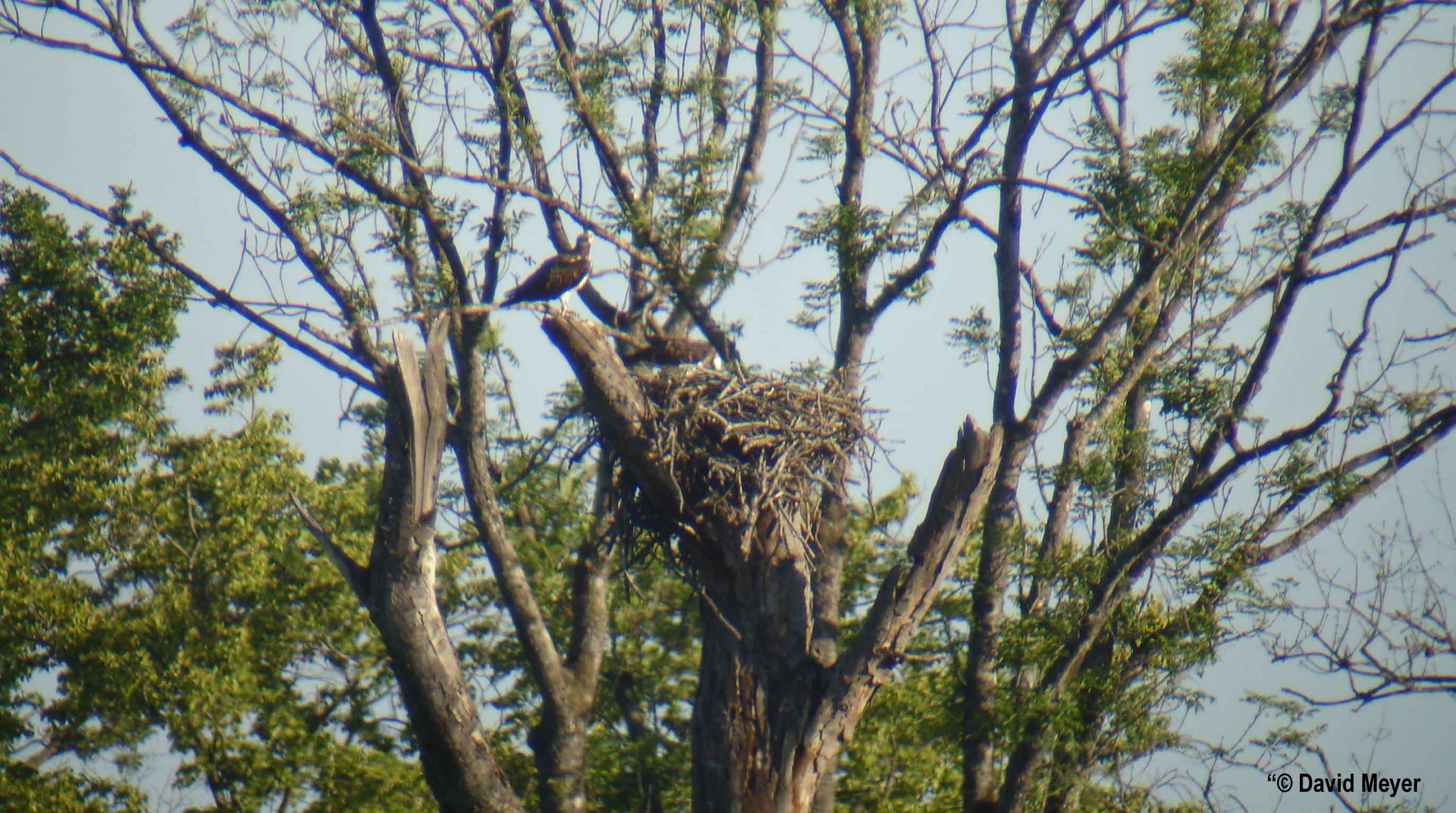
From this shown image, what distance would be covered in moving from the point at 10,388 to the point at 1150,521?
13.8 meters

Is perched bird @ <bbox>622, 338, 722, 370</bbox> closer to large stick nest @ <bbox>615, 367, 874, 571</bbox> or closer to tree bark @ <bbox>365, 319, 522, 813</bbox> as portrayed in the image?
large stick nest @ <bbox>615, 367, 874, 571</bbox>

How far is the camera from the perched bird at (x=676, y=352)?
26.0 feet

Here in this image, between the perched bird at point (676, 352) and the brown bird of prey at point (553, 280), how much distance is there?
0.82 m

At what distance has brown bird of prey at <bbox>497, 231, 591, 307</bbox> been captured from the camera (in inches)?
336

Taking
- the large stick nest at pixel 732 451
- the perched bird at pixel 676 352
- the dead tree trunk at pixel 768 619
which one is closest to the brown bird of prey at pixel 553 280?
the perched bird at pixel 676 352

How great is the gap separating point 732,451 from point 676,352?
4.99ft

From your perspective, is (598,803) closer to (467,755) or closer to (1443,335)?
(467,755)

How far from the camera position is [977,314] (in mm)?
9617

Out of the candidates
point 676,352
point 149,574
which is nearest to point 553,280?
point 676,352

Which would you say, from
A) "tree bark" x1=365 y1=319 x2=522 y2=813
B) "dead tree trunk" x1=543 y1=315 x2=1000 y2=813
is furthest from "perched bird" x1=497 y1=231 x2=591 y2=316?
"tree bark" x1=365 y1=319 x2=522 y2=813

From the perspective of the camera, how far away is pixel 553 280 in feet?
28.3

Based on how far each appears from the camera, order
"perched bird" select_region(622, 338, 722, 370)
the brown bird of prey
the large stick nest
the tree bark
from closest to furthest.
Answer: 1. the tree bark
2. the large stick nest
3. "perched bird" select_region(622, 338, 722, 370)
4. the brown bird of prey

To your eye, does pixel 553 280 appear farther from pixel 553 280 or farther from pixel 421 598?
pixel 421 598

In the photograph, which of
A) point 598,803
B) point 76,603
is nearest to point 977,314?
point 598,803
